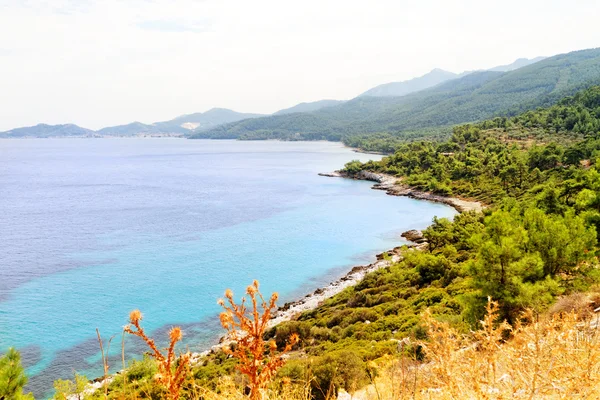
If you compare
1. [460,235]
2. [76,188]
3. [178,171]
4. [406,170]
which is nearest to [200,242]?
[460,235]

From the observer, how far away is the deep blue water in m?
27.7

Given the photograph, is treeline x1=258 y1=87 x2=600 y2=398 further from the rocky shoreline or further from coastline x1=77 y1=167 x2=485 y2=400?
the rocky shoreline

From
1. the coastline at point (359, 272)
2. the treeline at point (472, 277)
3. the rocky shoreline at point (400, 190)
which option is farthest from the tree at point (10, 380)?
the rocky shoreline at point (400, 190)

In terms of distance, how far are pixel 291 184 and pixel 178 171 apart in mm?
41955

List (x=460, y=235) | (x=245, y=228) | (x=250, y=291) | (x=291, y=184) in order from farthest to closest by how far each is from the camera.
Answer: (x=291, y=184), (x=245, y=228), (x=460, y=235), (x=250, y=291)

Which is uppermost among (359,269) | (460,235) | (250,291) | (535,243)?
(250,291)

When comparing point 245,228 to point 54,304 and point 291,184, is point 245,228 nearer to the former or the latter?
point 54,304

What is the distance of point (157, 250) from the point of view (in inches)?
1726

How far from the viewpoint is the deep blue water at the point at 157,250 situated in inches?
1089

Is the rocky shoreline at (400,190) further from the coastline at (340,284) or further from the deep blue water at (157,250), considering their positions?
the deep blue water at (157,250)

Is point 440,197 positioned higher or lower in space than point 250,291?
lower

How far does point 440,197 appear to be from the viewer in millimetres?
72062

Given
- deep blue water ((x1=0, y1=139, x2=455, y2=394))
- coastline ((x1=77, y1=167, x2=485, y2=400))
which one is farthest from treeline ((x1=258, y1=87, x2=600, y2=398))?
deep blue water ((x1=0, y1=139, x2=455, y2=394))

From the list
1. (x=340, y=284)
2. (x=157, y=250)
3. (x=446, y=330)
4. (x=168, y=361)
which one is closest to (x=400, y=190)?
(x=340, y=284)
